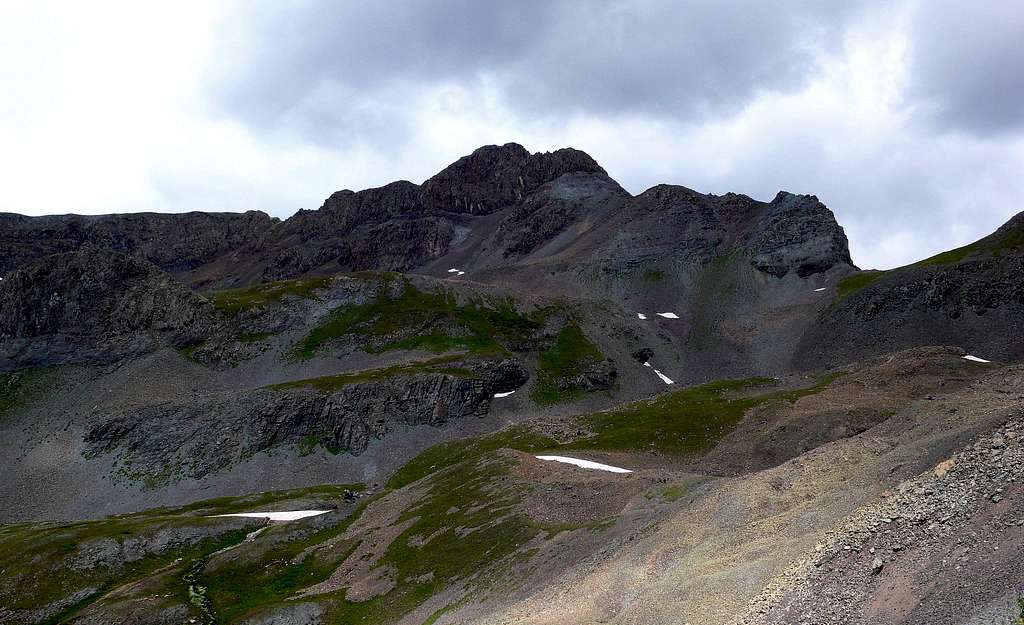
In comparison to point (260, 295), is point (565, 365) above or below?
below

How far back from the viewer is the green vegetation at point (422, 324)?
16400 cm

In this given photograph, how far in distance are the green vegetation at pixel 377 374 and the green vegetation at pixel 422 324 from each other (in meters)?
14.3

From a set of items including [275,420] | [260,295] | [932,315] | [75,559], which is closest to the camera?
[75,559]

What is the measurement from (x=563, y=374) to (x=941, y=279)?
82477 millimetres

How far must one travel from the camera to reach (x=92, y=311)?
547 feet

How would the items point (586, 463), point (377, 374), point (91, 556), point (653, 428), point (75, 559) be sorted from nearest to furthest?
1. point (586, 463)
2. point (75, 559)
3. point (91, 556)
4. point (653, 428)
5. point (377, 374)

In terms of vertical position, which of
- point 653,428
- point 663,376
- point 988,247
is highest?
point 988,247

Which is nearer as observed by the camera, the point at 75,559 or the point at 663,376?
the point at 75,559

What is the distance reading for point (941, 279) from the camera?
144 meters

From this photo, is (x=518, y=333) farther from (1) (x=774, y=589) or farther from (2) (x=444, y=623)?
(1) (x=774, y=589)

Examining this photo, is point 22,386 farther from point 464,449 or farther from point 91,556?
point 464,449

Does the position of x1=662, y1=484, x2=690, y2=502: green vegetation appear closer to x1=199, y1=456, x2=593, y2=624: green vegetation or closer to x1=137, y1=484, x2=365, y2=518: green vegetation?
x1=199, y1=456, x2=593, y2=624: green vegetation

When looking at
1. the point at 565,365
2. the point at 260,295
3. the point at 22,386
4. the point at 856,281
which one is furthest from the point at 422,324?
the point at 856,281

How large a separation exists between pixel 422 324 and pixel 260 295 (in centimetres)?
4684
